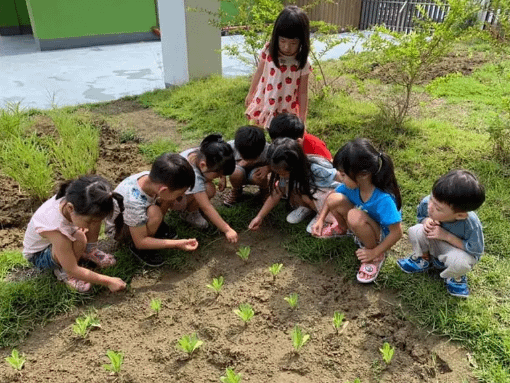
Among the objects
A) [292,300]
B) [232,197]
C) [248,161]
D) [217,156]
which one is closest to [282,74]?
[248,161]

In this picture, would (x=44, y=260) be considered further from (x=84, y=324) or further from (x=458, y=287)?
(x=458, y=287)

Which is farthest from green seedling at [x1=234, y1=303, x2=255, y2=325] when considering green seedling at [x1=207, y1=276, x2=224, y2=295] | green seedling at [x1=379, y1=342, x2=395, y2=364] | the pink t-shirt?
the pink t-shirt

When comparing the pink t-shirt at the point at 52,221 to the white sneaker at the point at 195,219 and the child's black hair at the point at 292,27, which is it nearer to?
the white sneaker at the point at 195,219

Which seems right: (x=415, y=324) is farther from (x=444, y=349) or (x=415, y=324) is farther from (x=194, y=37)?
(x=194, y=37)

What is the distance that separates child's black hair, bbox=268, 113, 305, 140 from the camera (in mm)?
3129

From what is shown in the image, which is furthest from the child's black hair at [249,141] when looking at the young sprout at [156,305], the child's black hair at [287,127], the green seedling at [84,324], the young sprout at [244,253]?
the green seedling at [84,324]

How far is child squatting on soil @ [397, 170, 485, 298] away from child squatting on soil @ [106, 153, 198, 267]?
143cm

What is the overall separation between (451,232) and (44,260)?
97.0 inches

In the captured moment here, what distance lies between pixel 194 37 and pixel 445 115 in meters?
3.73

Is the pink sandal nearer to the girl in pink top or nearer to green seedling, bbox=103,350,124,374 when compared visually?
green seedling, bbox=103,350,124,374

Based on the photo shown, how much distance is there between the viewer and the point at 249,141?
9.95 ft

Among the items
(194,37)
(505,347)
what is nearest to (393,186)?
(505,347)

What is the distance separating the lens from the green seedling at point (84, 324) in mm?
2297

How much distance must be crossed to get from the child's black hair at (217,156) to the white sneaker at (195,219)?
0.50 metres
